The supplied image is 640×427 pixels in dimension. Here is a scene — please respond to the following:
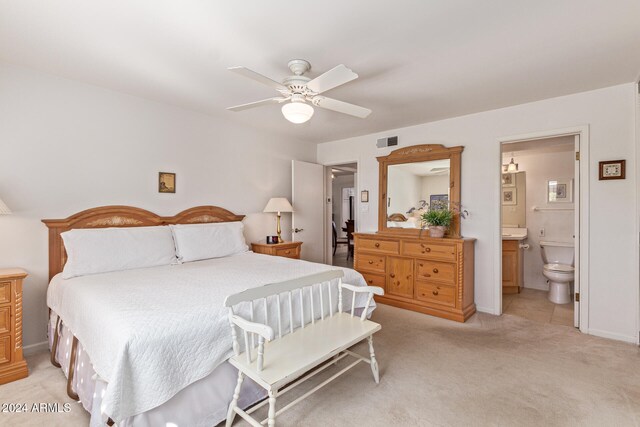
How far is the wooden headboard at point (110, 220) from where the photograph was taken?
277 cm

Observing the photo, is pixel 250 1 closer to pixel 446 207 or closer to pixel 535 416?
pixel 535 416

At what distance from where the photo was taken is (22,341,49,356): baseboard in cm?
265

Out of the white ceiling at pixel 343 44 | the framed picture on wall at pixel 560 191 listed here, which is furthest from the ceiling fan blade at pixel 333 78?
the framed picture on wall at pixel 560 191

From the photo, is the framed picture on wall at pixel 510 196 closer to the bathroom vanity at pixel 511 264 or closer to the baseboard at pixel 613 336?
the bathroom vanity at pixel 511 264

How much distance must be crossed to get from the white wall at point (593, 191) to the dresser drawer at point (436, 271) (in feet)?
1.69

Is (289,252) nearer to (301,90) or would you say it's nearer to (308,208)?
(308,208)

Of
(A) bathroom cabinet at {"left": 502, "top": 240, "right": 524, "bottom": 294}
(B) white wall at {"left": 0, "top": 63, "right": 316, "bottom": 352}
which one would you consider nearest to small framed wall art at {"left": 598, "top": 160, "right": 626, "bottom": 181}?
(A) bathroom cabinet at {"left": 502, "top": 240, "right": 524, "bottom": 294}

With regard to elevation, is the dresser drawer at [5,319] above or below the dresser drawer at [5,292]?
below

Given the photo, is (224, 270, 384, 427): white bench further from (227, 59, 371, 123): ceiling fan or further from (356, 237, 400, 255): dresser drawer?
(356, 237, 400, 255): dresser drawer

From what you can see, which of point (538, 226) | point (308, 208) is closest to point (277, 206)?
point (308, 208)

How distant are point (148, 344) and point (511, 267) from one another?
16.0ft

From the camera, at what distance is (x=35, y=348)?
2.69 m

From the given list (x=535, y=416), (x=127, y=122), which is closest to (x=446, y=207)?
(x=535, y=416)

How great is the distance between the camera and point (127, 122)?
3227 mm
